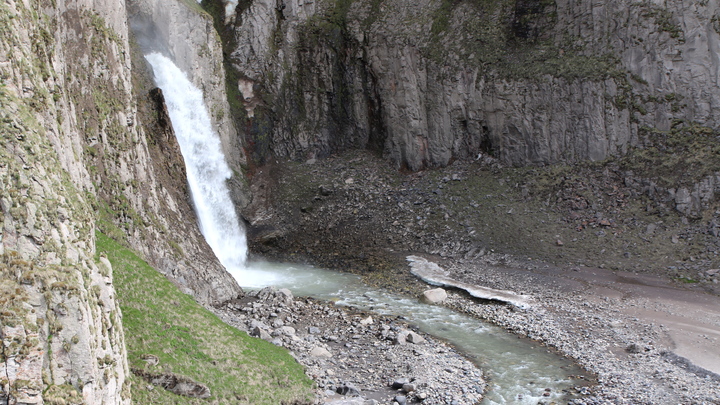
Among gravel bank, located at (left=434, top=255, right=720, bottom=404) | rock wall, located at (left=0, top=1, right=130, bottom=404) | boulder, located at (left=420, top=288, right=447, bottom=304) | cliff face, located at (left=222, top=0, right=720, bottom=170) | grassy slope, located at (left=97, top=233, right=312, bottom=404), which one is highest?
cliff face, located at (left=222, top=0, right=720, bottom=170)

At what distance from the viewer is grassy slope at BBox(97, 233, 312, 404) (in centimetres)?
1206

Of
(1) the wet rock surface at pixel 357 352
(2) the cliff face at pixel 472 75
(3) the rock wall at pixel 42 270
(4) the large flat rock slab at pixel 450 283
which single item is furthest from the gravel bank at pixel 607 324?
(3) the rock wall at pixel 42 270

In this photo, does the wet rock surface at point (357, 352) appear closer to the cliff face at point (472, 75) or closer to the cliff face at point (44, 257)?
the cliff face at point (44, 257)

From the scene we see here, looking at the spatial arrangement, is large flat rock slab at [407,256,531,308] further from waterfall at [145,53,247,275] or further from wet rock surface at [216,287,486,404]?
waterfall at [145,53,247,275]

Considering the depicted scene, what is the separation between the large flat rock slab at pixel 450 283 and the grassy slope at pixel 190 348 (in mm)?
12428

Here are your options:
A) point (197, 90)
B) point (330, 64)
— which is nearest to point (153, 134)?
point (197, 90)

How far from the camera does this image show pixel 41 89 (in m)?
9.96

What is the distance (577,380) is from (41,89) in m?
17.2

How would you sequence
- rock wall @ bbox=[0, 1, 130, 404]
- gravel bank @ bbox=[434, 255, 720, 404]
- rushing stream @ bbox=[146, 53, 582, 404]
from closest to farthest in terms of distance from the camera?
rock wall @ bbox=[0, 1, 130, 404] < gravel bank @ bbox=[434, 255, 720, 404] < rushing stream @ bbox=[146, 53, 582, 404]

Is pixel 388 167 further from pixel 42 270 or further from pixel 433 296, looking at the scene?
pixel 42 270

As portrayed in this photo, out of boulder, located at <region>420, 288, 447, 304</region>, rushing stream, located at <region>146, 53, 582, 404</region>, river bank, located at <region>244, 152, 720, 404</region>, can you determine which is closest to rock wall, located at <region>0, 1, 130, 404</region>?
rushing stream, located at <region>146, 53, 582, 404</region>

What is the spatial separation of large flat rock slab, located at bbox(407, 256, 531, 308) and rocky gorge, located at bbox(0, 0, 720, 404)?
743 millimetres

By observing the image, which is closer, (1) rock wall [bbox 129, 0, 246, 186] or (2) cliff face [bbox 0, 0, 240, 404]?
(2) cliff face [bbox 0, 0, 240, 404]

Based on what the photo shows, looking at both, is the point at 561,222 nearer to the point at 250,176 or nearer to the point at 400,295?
the point at 400,295
